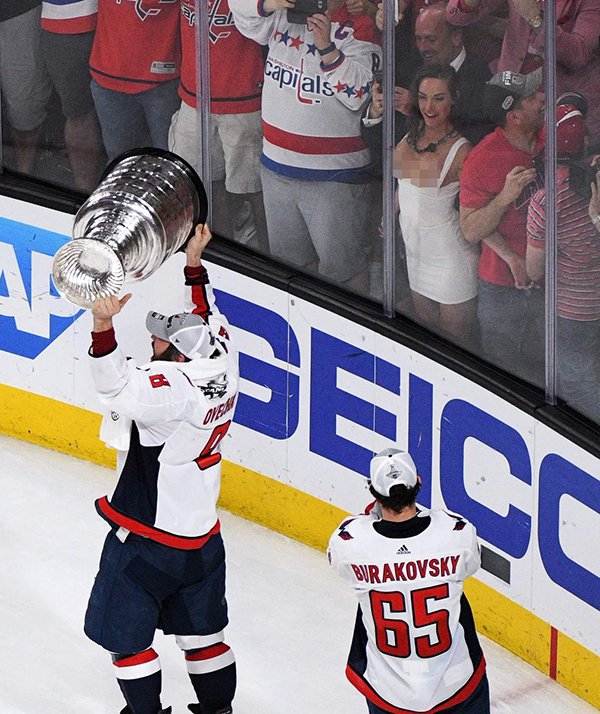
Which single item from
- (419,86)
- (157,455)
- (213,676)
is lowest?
(213,676)

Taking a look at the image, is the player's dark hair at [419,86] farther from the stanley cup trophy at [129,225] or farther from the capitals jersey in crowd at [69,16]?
the capitals jersey in crowd at [69,16]

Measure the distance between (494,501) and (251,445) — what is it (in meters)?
1.12

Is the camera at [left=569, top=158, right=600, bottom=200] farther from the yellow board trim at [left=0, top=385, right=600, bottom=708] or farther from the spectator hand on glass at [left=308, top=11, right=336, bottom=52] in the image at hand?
the yellow board trim at [left=0, top=385, right=600, bottom=708]

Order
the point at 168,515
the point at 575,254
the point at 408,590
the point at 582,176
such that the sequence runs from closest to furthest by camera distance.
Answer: the point at 408,590, the point at 168,515, the point at 582,176, the point at 575,254

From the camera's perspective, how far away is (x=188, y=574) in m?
3.99

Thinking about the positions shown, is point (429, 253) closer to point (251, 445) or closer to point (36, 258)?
point (251, 445)

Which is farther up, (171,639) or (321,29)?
Answer: (321,29)

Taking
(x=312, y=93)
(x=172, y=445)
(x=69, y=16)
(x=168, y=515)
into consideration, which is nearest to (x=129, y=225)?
(x=172, y=445)

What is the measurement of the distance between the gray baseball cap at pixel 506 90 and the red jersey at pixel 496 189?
0.20 feet

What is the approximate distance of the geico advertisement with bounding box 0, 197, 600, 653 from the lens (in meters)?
4.27

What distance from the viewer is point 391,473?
10.8 feet

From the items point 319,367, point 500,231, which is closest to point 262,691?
point 319,367

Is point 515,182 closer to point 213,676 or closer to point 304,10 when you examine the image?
point 304,10

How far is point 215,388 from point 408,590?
0.82m
